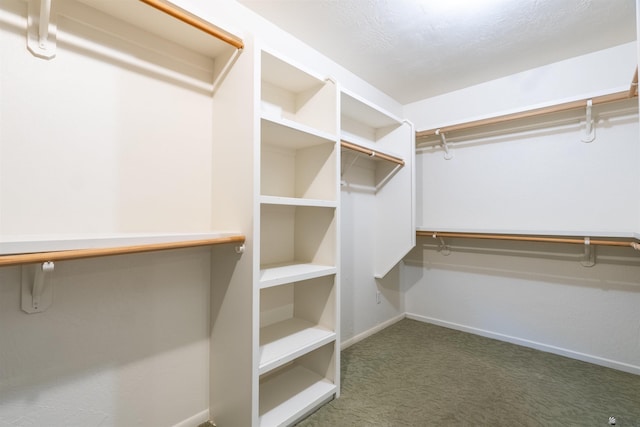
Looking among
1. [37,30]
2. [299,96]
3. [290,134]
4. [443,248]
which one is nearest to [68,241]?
[37,30]

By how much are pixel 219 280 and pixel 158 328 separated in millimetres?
348

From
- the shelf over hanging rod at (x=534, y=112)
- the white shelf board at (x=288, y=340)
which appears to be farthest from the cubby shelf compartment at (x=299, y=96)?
the shelf over hanging rod at (x=534, y=112)

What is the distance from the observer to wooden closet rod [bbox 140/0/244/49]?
1.09m

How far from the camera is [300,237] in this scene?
193 centimetres

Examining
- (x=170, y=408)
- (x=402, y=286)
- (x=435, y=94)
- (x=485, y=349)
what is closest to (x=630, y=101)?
(x=435, y=94)

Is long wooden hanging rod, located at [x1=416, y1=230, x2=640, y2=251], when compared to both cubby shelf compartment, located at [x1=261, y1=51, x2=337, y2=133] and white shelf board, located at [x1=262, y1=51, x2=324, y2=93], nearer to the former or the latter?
cubby shelf compartment, located at [x1=261, y1=51, x2=337, y2=133]

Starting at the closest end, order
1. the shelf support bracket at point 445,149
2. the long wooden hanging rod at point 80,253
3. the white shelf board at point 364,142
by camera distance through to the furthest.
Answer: the long wooden hanging rod at point 80,253 < the white shelf board at point 364,142 < the shelf support bracket at point 445,149

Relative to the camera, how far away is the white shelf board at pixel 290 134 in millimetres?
1439

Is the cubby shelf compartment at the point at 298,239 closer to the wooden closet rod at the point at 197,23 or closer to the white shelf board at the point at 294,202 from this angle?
the white shelf board at the point at 294,202

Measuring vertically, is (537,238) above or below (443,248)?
above

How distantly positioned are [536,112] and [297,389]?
2638 millimetres

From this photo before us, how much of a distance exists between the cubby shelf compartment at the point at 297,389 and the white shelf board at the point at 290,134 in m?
1.28

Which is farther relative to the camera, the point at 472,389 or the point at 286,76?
the point at 472,389

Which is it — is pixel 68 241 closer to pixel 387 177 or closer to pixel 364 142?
pixel 364 142
